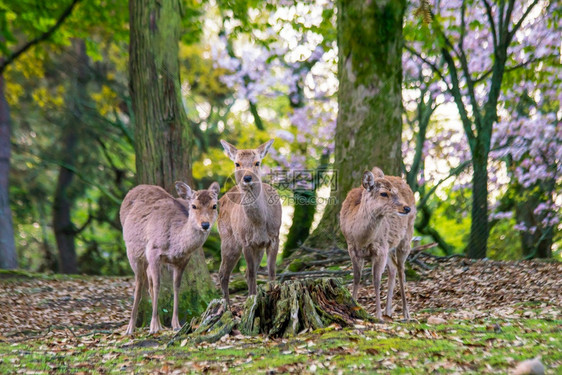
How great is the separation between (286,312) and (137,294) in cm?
268

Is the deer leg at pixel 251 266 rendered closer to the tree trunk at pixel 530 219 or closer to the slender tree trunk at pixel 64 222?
the tree trunk at pixel 530 219

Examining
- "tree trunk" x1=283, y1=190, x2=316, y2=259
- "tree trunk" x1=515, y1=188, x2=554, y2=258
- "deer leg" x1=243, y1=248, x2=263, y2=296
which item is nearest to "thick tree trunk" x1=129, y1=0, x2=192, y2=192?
"deer leg" x1=243, y1=248, x2=263, y2=296

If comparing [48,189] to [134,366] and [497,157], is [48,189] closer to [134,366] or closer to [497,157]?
[497,157]

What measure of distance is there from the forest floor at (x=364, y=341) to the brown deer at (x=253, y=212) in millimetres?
1481

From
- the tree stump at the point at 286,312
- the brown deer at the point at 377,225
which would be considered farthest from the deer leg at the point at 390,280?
the tree stump at the point at 286,312

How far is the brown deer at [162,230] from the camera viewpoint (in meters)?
7.30

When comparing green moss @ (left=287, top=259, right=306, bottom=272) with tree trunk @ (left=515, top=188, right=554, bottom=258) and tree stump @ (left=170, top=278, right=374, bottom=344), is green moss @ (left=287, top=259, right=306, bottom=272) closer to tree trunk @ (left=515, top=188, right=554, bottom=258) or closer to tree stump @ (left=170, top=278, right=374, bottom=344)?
tree stump @ (left=170, top=278, right=374, bottom=344)

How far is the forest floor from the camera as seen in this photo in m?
4.55

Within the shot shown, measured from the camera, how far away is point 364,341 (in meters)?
5.05

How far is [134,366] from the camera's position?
5043 millimetres

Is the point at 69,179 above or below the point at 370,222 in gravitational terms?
above

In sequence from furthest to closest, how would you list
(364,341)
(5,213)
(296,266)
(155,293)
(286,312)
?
(5,213), (296,266), (155,293), (286,312), (364,341)

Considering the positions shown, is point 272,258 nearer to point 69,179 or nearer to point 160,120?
point 160,120

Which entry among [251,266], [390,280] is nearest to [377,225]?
[390,280]
